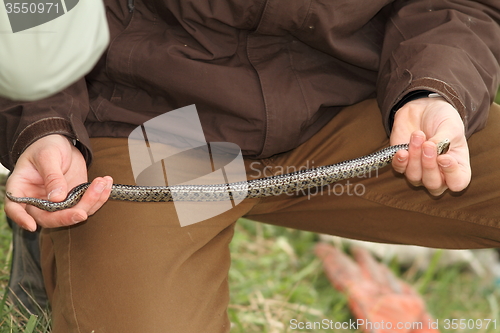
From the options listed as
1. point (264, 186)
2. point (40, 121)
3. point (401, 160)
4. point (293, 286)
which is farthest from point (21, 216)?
point (293, 286)

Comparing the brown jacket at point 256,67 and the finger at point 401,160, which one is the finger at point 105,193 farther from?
the finger at point 401,160

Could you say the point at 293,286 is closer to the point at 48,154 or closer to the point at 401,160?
the point at 401,160

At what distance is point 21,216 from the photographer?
1.69 m

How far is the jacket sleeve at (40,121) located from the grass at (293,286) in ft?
3.33

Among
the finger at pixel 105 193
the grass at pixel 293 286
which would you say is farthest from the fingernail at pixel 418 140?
the grass at pixel 293 286

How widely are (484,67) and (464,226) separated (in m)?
0.73

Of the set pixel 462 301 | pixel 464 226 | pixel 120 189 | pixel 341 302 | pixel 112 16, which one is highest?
pixel 112 16

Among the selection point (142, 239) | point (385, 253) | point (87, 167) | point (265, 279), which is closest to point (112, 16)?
point (87, 167)

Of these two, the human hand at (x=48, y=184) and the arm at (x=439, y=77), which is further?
the arm at (x=439, y=77)

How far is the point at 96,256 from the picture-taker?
1961 millimetres

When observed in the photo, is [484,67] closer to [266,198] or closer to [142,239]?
[266,198]

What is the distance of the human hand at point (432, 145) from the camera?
5.89 feet

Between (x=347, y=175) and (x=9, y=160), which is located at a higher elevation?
(x=9, y=160)

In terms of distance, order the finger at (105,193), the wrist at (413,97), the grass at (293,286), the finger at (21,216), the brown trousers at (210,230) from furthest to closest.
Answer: the grass at (293,286) → the wrist at (413,97) → the brown trousers at (210,230) → the finger at (105,193) → the finger at (21,216)
